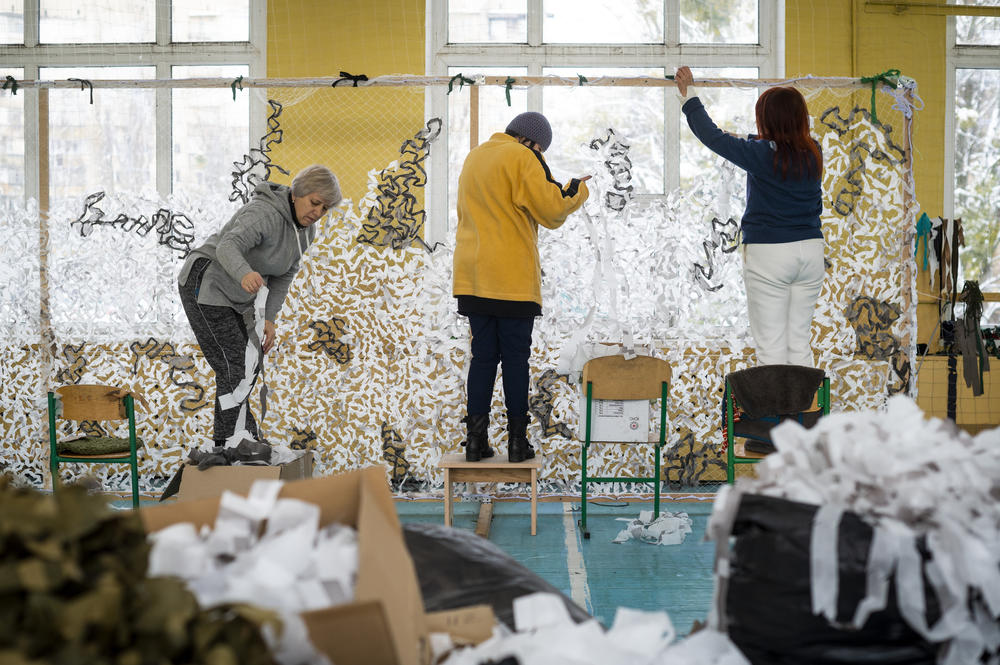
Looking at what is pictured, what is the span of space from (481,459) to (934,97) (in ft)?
11.5

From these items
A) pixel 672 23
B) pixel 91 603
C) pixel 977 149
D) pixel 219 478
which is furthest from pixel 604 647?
pixel 977 149

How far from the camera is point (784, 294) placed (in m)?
3.37

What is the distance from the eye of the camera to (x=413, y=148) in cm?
398

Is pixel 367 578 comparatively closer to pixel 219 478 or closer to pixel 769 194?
pixel 219 478

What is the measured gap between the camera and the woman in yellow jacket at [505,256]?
3398 mm

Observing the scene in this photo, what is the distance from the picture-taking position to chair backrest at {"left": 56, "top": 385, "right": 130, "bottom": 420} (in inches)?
135

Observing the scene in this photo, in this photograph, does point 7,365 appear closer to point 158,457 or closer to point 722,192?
point 158,457

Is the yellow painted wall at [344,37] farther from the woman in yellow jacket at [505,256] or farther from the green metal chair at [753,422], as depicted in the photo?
the green metal chair at [753,422]

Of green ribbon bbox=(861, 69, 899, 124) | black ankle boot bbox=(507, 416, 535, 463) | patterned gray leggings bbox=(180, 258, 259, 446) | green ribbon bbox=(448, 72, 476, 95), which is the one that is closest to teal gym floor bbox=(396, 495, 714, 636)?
black ankle boot bbox=(507, 416, 535, 463)

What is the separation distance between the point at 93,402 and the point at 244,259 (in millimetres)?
895

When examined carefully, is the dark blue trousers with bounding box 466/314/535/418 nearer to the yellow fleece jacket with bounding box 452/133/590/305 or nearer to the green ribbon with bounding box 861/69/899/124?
the yellow fleece jacket with bounding box 452/133/590/305

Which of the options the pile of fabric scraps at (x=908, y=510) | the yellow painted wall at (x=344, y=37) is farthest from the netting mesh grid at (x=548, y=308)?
the pile of fabric scraps at (x=908, y=510)

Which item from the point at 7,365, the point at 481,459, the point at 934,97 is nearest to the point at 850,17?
the point at 934,97

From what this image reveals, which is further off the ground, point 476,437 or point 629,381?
point 629,381
